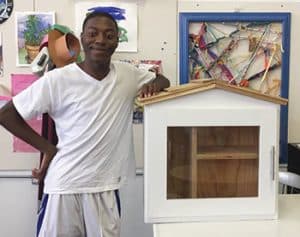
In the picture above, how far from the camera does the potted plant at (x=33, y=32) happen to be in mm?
2039

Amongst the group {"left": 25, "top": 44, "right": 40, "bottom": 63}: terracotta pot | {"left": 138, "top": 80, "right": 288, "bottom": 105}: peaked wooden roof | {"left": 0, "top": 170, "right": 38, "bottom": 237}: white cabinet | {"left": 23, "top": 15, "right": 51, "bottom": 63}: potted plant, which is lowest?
{"left": 0, "top": 170, "right": 38, "bottom": 237}: white cabinet

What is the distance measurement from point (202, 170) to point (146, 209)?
238 mm

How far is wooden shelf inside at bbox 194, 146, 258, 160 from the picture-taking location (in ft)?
5.16

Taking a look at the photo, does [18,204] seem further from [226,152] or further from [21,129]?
[226,152]

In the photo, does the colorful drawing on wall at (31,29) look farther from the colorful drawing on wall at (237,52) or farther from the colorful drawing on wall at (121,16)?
the colorful drawing on wall at (237,52)

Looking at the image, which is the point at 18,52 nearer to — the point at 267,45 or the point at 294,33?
the point at 267,45

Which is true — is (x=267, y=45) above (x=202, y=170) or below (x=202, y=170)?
above

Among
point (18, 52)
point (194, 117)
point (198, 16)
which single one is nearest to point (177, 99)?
point (194, 117)

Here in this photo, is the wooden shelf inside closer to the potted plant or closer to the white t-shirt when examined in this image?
the white t-shirt

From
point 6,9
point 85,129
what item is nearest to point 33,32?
point 6,9

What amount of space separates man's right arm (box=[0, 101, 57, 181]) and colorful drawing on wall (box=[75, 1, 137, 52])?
1.97 ft

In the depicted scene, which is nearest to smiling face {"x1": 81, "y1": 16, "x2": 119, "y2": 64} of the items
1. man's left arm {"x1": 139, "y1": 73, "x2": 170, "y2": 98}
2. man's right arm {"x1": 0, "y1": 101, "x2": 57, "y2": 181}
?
man's left arm {"x1": 139, "y1": 73, "x2": 170, "y2": 98}

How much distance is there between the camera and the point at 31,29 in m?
2.04

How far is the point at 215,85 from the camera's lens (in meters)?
1.51
